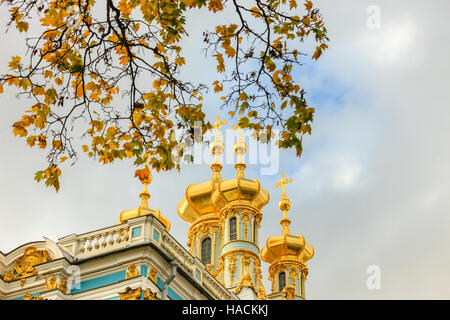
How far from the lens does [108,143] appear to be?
982 cm

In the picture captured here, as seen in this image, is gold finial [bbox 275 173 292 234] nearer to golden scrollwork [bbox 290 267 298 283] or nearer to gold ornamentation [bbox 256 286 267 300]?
golden scrollwork [bbox 290 267 298 283]

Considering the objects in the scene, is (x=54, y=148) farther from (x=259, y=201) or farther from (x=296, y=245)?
(x=296, y=245)

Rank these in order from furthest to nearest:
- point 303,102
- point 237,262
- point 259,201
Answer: point 259,201 < point 237,262 < point 303,102

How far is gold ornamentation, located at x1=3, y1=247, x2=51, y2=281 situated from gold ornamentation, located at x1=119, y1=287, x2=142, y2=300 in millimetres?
2899

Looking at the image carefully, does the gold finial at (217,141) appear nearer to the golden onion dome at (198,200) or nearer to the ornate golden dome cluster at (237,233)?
the ornate golden dome cluster at (237,233)

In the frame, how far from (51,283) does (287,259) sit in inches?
969

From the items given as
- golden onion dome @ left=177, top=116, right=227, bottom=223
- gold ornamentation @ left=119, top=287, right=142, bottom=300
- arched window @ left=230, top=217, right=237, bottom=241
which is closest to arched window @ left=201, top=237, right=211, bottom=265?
golden onion dome @ left=177, top=116, right=227, bottom=223

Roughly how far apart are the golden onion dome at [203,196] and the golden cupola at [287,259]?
4584 millimetres

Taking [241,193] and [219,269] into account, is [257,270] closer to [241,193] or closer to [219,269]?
[219,269]

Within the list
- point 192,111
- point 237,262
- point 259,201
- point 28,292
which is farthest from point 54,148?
point 259,201

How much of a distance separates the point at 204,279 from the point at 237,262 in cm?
1330

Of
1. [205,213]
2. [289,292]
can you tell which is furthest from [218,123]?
[289,292]

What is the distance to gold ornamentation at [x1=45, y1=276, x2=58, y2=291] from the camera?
63.0 ft

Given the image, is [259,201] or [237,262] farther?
[259,201]
